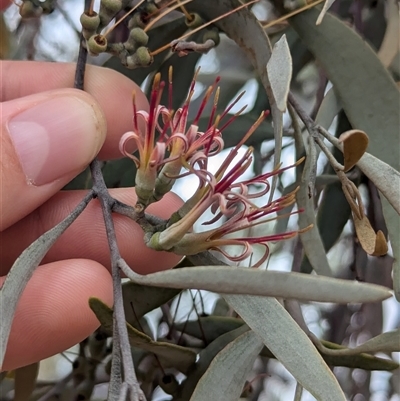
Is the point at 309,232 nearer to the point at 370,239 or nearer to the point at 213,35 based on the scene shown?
the point at 370,239

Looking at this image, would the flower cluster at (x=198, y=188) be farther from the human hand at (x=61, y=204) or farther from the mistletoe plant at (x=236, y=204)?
the human hand at (x=61, y=204)

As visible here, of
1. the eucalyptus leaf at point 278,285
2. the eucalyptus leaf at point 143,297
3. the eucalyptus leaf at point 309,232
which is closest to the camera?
the eucalyptus leaf at point 278,285

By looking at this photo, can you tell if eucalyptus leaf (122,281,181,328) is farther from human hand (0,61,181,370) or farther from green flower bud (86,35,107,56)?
green flower bud (86,35,107,56)

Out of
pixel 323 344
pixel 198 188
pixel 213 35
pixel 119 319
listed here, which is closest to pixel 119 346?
pixel 119 319

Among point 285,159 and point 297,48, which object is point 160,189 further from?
point 285,159

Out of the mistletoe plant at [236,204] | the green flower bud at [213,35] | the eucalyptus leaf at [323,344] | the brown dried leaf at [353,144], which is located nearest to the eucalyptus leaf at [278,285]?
the mistletoe plant at [236,204]

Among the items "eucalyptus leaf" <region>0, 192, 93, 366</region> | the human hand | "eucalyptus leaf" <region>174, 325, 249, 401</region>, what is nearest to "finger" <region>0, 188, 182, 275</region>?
the human hand

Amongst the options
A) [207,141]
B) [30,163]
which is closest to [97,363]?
[30,163]
